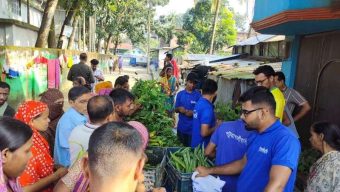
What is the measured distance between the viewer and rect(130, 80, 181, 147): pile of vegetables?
16.1 feet

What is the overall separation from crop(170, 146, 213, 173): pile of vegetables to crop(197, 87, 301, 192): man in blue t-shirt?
720 millimetres

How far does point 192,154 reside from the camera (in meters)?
3.95

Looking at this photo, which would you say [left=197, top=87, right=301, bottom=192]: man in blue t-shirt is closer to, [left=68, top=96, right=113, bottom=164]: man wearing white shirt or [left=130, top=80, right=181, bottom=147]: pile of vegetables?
[left=68, top=96, right=113, bottom=164]: man wearing white shirt

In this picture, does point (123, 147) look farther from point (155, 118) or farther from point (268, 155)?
point (155, 118)

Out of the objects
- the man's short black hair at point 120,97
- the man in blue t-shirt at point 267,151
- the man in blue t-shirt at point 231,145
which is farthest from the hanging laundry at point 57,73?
the man in blue t-shirt at point 267,151

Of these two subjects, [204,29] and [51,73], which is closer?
[51,73]

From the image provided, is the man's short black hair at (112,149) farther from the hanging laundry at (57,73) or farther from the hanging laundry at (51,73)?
the hanging laundry at (57,73)

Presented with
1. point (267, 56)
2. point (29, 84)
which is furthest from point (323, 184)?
point (267, 56)

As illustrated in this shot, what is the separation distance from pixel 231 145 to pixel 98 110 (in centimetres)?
142

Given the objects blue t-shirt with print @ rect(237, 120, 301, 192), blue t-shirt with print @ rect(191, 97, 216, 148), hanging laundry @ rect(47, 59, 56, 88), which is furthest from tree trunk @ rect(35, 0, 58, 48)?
blue t-shirt with print @ rect(237, 120, 301, 192)

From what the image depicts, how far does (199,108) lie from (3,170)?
2.89m

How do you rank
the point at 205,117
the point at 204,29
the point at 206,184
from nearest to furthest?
the point at 206,184 → the point at 205,117 → the point at 204,29

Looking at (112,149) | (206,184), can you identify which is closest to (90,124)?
(206,184)

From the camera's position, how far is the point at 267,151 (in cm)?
278
